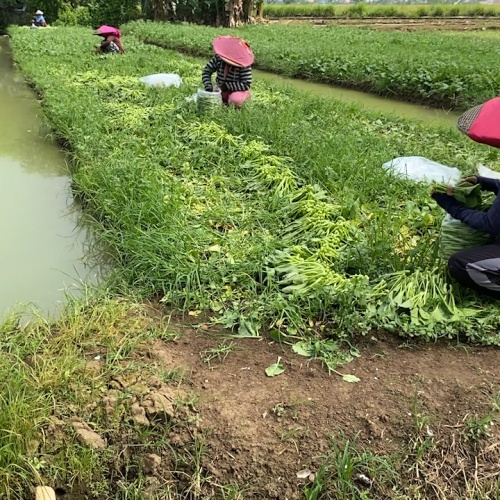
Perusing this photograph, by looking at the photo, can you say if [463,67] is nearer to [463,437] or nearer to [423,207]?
[423,207]

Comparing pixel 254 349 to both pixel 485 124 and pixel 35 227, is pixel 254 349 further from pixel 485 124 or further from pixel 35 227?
pixel 35 227

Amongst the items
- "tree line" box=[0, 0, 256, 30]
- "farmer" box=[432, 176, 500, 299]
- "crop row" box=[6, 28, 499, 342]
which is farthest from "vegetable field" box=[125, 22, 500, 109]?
"tree line" box=[0, 0, 256, 30]

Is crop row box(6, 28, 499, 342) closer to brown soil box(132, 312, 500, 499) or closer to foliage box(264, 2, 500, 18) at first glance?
brown soil box(132, 312, 500, 499)

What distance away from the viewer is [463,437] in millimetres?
2184

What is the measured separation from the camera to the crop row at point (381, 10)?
2953cm

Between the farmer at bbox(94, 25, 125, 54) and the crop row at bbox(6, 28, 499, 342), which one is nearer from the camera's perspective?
the crop row at bbox(6, 28, 499, 342)

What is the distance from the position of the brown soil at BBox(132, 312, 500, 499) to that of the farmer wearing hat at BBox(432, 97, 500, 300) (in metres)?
0.40

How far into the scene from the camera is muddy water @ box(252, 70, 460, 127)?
7.45m

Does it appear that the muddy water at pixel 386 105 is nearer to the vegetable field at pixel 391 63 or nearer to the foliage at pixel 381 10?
the vegetable field at pixel 391 63

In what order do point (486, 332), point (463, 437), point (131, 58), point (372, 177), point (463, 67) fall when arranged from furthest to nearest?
point (131, 58)
point (463, 67)
point (372, 177)
point (486, 332)
point (463, 437)

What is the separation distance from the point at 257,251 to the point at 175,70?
23.7 feet

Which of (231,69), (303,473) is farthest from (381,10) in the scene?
(303,473)

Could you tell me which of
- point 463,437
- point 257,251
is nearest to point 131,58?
point 257,251

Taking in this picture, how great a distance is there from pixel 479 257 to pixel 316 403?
4.18 ft
